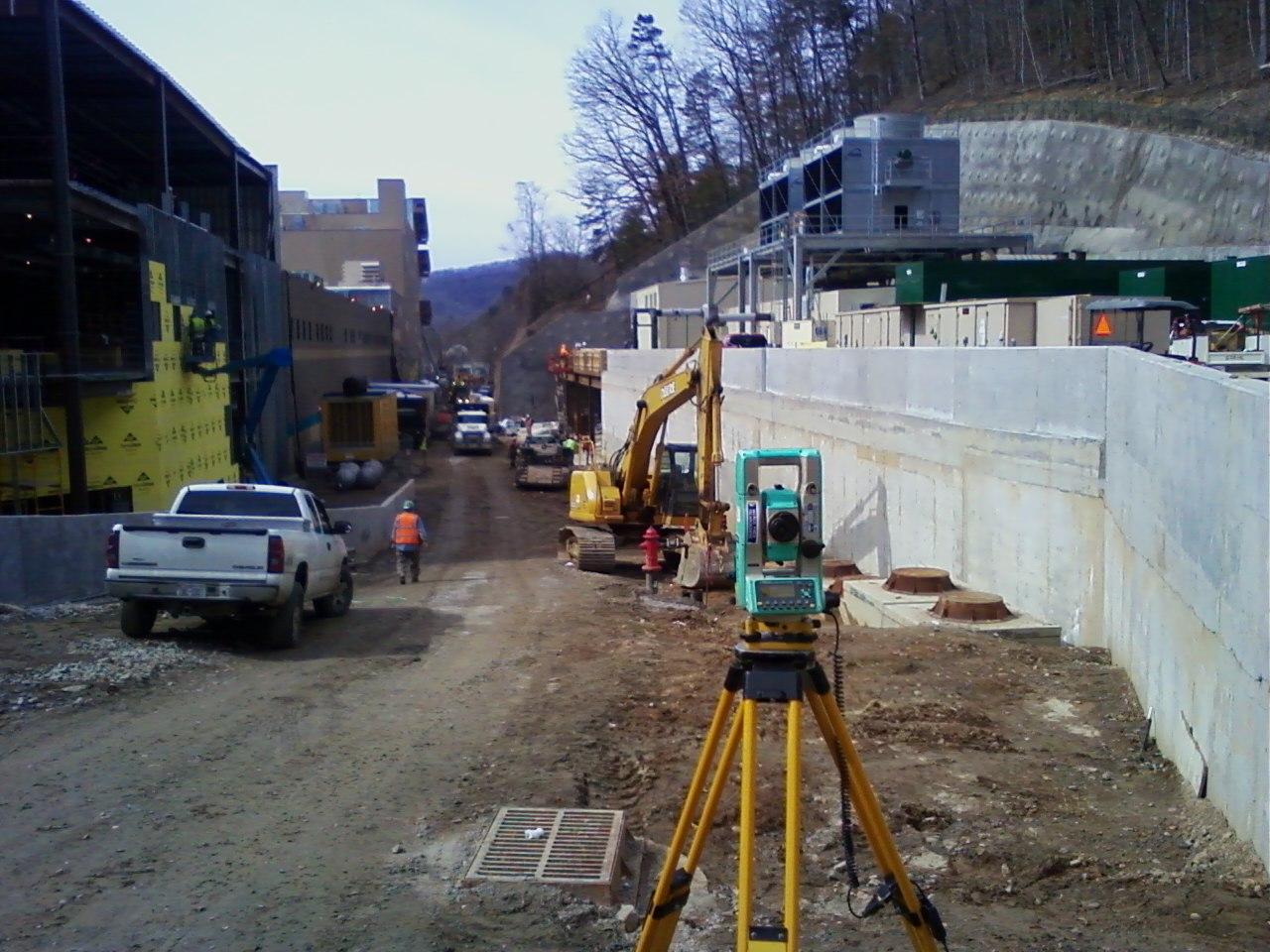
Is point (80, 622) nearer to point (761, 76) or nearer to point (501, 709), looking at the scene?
point (501, 709)

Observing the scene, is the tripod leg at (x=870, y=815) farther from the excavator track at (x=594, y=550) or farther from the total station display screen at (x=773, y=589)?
the excavator track at (x=594, y=550)

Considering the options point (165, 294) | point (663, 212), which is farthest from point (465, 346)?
point (165, 294)

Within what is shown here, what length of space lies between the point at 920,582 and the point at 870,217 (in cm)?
4445

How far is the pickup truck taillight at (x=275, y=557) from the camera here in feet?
45.0

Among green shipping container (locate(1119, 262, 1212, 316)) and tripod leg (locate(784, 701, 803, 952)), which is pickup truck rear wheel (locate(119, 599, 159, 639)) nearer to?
tripod leg (locate(784, 701, 803, 952))

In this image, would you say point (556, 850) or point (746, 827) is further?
point (556, 850)

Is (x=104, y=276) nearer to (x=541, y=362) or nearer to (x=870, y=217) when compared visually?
(x=870, y=217)

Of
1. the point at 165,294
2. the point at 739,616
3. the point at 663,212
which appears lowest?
the point at 739,616

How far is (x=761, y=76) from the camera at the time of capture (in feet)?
324

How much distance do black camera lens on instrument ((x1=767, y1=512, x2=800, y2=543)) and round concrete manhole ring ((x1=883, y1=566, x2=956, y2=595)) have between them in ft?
35.7

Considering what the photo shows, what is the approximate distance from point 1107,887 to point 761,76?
98.7 meters

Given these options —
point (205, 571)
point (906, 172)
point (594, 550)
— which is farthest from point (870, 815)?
point (906, 172)

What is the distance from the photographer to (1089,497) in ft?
41.6

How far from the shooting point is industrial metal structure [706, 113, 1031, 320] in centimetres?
5347
